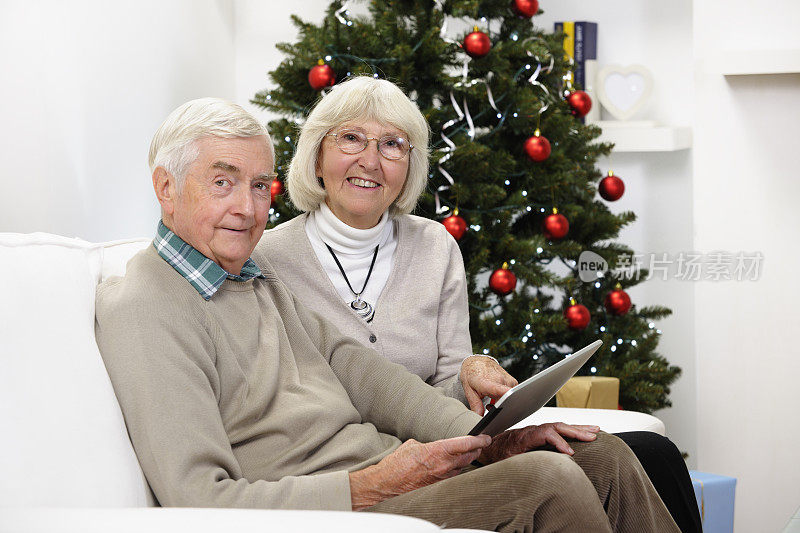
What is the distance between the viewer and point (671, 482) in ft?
5.16

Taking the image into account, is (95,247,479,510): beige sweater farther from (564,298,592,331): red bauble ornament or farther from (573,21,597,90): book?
(573,21,597,90): book

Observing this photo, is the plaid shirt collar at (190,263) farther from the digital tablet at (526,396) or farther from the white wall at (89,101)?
the white wall at (89,101)

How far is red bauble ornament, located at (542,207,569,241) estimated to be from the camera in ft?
8.79

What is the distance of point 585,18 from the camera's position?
3457 mm

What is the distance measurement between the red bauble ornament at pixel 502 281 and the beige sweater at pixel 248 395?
0.94 m

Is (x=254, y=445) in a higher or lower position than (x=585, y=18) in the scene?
lower

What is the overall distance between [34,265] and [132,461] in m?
0.31

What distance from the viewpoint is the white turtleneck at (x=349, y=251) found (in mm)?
1925

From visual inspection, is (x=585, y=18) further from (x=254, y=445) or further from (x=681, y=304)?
(x=254, y=445)

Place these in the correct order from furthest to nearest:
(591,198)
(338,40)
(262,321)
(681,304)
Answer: (681,304)
(591,198)
(338,40)
(262,321)

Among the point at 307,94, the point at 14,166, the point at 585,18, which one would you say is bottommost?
Result: the point at 14,166

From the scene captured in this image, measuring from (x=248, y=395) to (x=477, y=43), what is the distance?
147 cm

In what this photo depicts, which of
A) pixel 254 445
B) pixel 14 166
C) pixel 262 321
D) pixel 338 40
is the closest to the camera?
pixel 254 445

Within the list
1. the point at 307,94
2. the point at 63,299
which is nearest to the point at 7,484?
the point at 63,299
